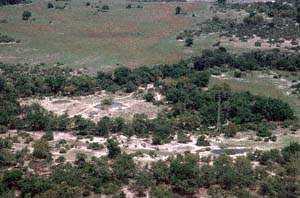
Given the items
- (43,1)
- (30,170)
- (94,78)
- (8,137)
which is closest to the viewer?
(30,170)

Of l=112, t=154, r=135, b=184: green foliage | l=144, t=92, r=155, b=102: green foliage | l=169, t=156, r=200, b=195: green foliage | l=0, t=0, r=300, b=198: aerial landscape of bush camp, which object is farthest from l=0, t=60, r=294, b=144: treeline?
l=169, t=156, r=200, b=195: green foliage

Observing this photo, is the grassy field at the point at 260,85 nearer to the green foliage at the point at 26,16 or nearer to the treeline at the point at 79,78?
the treeline at the point at 79,78

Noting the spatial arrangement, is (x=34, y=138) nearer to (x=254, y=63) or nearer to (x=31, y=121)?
(x=31, y=121)

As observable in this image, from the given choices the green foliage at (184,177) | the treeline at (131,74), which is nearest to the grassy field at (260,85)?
the treeline at (131,74)

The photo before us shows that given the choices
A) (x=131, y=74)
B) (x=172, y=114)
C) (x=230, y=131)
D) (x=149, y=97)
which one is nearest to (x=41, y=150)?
(x=172, y=114)

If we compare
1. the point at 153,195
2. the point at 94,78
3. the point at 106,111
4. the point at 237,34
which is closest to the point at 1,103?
the point at 106,111

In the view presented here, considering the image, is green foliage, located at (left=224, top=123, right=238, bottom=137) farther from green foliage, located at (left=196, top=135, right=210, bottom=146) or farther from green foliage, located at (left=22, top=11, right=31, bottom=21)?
green foliage, located at (left=22, top=11, right=31, bottom=21)
